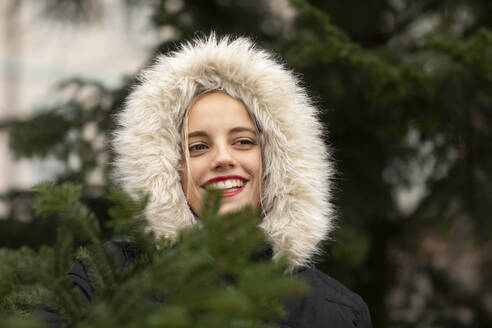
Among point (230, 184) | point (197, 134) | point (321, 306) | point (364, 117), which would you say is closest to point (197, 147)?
point (197, 134)

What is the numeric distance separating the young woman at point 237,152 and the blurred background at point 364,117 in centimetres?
61

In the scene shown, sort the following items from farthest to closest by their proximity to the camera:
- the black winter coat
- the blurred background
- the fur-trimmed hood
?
the blurred background → the fur-trimmed hood → the black winter coat

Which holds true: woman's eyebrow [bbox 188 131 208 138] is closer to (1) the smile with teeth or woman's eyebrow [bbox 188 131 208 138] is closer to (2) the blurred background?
(1) the smile with teeth

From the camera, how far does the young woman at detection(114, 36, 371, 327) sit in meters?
1.81

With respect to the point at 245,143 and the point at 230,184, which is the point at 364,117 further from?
the point at 230,184

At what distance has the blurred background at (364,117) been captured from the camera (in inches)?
112

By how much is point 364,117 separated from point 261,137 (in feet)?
5.15

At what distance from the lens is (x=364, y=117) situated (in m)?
3.40

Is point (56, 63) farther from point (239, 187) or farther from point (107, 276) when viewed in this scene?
point (107, 276)

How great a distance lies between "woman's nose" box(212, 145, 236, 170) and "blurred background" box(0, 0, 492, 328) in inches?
31.9

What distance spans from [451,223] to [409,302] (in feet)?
3.83

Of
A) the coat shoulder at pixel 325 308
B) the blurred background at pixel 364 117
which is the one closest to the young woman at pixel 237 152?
the coat shoulder at pixel 325 308

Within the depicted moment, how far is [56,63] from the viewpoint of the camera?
487 cm

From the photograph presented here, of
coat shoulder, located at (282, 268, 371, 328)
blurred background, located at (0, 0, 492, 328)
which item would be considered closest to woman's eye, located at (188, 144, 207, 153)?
coat shoulder, located at (282, 268, 371, 328)
